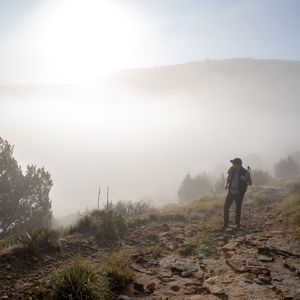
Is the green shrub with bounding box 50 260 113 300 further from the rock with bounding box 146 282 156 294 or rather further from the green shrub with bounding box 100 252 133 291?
the rock with bounding box 146 282 156 294

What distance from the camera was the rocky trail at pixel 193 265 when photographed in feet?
17.0

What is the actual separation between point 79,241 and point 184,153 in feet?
566

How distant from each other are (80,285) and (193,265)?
2848 mm

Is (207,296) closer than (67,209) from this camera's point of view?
Yes

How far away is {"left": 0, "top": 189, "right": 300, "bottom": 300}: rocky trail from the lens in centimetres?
518

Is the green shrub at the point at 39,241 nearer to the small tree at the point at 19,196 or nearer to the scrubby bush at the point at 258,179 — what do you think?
the small tree at the point at 19,196

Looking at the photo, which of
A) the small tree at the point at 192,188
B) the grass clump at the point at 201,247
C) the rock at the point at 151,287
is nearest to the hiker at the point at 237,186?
the grass clump at the point at 201,247

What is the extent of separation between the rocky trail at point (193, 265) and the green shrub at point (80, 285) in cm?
38

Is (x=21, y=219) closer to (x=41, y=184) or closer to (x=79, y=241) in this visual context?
(x=41, y=184)

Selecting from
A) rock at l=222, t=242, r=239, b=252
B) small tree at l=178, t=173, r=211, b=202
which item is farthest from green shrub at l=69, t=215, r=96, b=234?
small tree at l=178, t=173, r=211, b=202

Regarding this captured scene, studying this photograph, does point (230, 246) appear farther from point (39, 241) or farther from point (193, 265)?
point (39, 241)

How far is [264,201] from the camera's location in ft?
56.1

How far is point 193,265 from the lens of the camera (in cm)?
669

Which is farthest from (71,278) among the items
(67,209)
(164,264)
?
(67,209)
